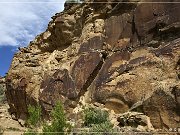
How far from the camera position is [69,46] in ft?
94.9

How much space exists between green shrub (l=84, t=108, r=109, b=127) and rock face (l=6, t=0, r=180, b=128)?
1085 millimetres

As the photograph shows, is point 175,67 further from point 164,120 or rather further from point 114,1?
point 114,1

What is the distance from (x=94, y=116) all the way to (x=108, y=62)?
4.66m

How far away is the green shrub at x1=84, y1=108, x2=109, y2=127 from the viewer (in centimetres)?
1917

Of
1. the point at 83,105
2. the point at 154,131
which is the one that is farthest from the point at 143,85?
the point at 83,105

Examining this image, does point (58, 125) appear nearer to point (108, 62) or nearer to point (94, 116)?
point (94, 116)

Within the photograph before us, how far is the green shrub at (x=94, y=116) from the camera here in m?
19.2

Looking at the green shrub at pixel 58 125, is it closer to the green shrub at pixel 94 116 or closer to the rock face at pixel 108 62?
the green shrub at pixel 94 116

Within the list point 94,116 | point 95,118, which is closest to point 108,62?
point 94,116

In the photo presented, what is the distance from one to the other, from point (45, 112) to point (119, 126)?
8282 millimetres

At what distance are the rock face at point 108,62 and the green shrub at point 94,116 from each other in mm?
1085

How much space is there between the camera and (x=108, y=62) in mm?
22844

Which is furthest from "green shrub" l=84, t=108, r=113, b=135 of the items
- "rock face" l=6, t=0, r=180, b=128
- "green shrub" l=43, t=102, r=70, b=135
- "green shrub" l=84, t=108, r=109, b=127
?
"green shrub" l=43, t=102, r=70, b=135

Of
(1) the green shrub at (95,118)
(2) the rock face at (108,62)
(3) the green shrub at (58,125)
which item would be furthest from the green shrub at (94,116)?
(3) the green shrub at (58,125)
